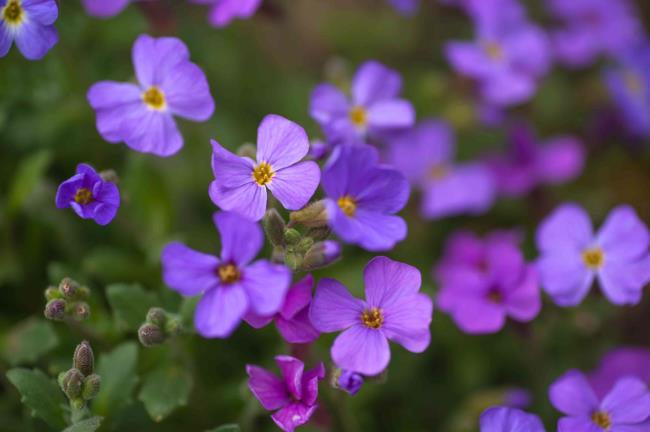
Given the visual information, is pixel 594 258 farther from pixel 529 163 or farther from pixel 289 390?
pixel 289 390

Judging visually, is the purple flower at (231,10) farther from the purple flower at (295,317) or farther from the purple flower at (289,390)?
the purple flower at (289,390)

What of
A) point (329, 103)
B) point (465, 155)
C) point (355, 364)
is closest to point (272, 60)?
point (465, 155)

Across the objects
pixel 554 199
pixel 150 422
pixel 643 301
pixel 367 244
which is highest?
pixel 367 244

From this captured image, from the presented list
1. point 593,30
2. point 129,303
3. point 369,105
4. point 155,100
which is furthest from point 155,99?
point 593,30

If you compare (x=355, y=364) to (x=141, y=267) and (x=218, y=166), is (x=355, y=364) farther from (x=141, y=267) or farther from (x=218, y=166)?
(x=141, y=267)

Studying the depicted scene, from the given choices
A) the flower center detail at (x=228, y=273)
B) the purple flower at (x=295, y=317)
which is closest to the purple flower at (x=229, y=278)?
the flower center detail at (x=228, y=273)

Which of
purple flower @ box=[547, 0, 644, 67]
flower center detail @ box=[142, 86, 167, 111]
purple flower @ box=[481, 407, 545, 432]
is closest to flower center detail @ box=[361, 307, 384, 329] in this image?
purple flower @ box=[481, 407, 545, 432]
